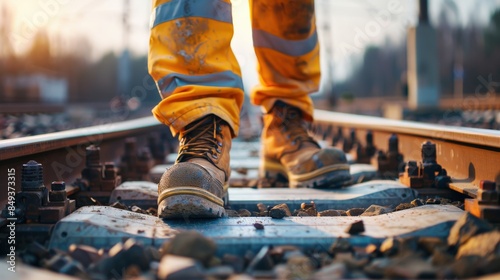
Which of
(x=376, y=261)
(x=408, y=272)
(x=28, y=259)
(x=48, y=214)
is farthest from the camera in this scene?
(x=48, y=214)

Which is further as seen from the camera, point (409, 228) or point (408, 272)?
point (409, 228)

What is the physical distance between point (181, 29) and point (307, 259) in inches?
50.9

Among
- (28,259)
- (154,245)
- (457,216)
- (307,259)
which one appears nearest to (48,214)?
(28,259)

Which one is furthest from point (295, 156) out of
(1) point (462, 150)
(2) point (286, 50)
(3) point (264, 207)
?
(1) point (462, 150)

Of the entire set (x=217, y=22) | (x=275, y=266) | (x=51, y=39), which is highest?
(x=51, y=39)

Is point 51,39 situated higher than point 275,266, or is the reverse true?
point 51,39

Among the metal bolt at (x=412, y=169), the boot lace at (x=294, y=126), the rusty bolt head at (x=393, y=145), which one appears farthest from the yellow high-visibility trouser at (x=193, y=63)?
the rusty bolt head at (x=393, y=145)

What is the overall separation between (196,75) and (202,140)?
0.91 ft

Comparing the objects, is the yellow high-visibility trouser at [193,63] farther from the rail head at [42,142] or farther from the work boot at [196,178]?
the rail head at [42,142]

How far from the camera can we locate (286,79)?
3.48 metres

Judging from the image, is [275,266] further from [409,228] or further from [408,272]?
[409,228]

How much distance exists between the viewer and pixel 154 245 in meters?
1.76

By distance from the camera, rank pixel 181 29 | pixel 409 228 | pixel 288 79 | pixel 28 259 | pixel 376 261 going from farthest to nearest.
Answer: pixel 288 79
pixel 181 29
pixel 409 228
pixel 28 259
pixel 376 261

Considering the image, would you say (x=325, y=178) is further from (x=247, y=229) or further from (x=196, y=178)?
(x=247, y=229)
